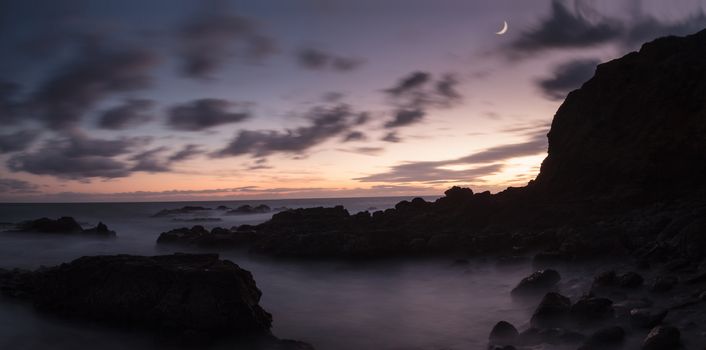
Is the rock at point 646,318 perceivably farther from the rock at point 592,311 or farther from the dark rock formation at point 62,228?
the dark rock formation at point 62,228

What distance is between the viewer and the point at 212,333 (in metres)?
9.79

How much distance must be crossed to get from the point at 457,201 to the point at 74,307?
21.3 m

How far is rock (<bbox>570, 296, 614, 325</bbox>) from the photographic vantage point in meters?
8.85

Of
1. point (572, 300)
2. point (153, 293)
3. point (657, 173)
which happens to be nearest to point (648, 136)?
point (657, 173)

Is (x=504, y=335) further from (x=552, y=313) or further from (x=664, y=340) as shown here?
(x=664, y=340)

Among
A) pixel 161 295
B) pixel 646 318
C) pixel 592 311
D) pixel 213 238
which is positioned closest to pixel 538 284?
pixel 592 311

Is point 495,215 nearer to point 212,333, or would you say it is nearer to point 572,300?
point 572,300

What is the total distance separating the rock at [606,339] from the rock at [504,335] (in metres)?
1.46

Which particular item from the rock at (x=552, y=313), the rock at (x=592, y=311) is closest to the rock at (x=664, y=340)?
the rock at (x=592, y=311)

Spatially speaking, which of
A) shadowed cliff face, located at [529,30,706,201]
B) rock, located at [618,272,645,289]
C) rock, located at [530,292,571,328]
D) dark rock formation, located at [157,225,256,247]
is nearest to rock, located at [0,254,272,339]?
rock, located at [530,292,571,328]

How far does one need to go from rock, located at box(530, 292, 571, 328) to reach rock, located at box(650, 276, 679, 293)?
1.98m

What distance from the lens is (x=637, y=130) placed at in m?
21.4

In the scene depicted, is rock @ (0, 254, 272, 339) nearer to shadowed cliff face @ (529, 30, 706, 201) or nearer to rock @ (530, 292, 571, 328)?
rock @ (530, 292, 571, 328)

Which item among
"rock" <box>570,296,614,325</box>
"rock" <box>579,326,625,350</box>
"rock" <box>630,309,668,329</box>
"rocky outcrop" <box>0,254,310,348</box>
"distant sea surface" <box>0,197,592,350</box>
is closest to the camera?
"rock" <box>579,326,625,350</box>
